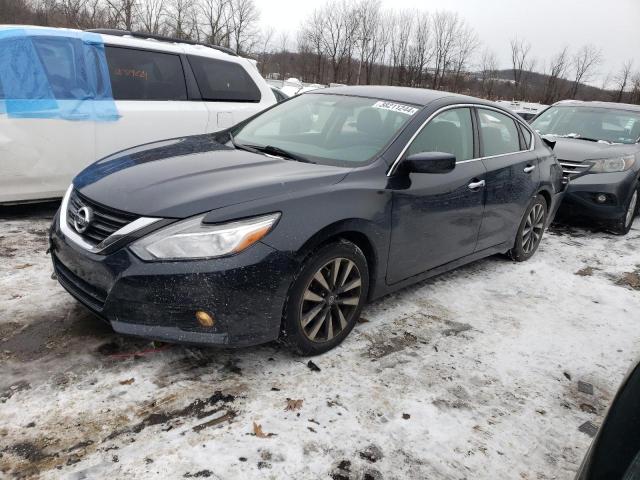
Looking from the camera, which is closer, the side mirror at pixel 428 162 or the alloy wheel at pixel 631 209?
the side mirror at pixel 428 162

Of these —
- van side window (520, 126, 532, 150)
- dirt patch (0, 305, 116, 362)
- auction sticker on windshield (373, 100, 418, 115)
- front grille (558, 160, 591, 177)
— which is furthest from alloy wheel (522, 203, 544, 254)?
dirt patch (0, 305, 116, 362)

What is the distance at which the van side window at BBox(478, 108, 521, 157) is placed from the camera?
4.26 metres

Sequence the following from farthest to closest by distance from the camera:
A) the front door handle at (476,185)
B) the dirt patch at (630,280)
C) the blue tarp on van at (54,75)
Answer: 1. the dirt patch at (630,280)
2. the blue tarp on van at (54,75)
3. the front door handle at (476,185)

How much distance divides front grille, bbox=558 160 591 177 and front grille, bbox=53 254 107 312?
5889mm

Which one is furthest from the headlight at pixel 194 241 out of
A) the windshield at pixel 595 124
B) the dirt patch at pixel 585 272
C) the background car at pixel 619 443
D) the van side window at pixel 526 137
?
the windshield at pixel 595 124

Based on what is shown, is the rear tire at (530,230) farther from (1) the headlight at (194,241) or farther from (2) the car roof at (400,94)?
(1) the headlight at (194,241)

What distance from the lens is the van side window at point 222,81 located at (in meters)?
5.65

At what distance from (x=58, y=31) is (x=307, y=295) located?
3706 millimetres

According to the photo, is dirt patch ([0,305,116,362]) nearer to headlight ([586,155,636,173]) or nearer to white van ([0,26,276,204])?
white van ([0,26,276,204])

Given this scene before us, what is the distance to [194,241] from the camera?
251cm

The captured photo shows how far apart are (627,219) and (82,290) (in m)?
6.59

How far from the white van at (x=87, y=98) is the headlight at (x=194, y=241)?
108 inches

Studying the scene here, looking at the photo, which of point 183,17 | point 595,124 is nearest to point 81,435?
point 595,124

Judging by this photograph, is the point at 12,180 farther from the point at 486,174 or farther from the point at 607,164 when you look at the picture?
the point at 607,164
